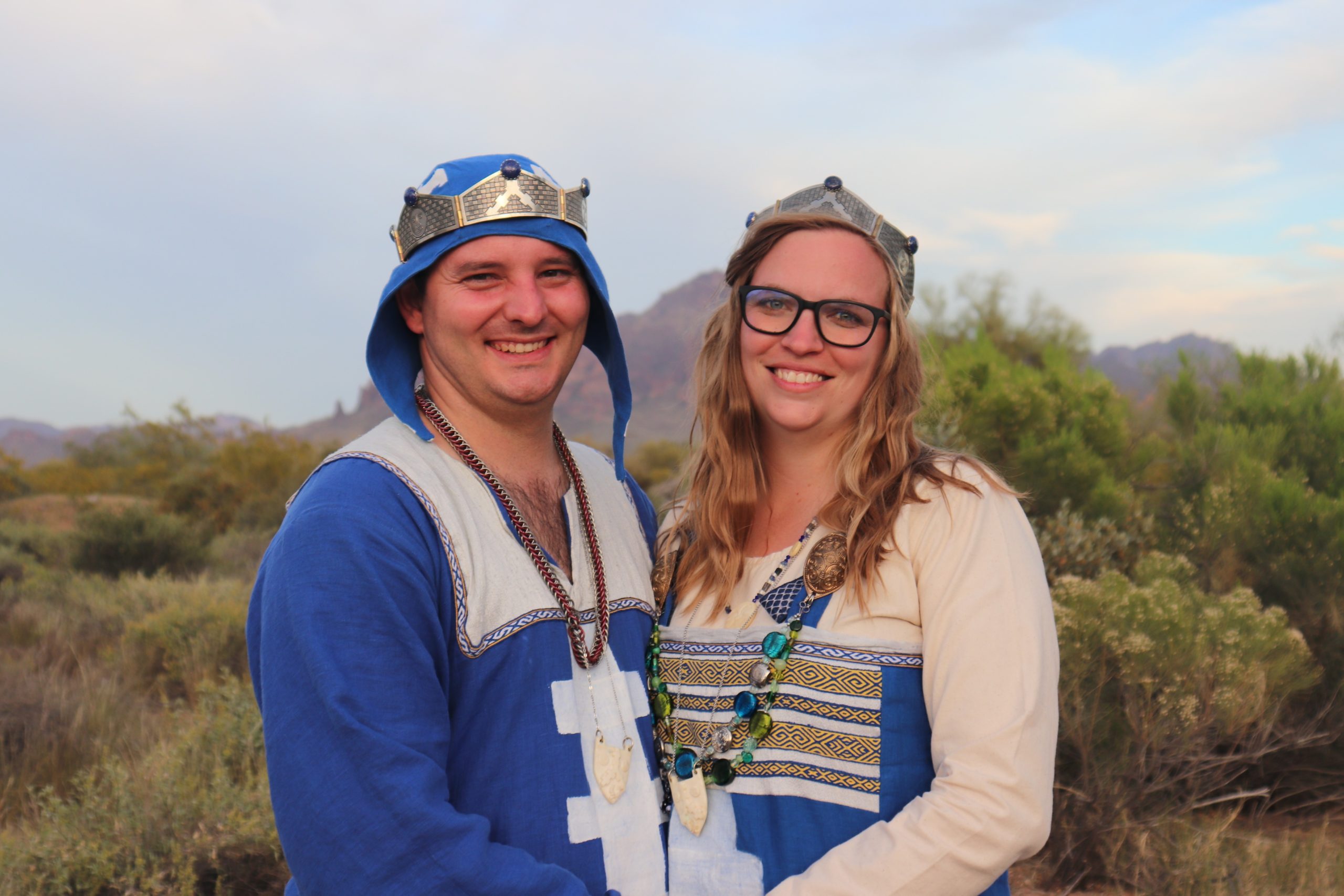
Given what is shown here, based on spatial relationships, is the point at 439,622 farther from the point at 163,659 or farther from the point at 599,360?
the point at 163,659

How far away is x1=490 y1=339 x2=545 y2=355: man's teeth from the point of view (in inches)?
94.3

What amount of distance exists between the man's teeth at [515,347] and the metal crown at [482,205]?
1.00ft

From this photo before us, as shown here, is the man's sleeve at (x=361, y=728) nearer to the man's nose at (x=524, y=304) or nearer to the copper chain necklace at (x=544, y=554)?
the copper chain necklace at (x=544, y=554)

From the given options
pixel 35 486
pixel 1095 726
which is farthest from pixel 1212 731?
pixel 35 486

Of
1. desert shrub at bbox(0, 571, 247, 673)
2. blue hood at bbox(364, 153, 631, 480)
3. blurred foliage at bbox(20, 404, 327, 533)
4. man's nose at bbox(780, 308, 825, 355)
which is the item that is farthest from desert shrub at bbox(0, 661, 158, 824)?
blurred foliage at bbox(20, 404, 327, 533)

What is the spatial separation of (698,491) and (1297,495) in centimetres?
520

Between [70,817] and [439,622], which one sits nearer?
[439,622]

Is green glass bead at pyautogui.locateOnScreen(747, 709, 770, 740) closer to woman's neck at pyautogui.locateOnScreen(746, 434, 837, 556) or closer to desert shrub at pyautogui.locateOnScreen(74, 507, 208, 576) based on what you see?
woman's neck at pyautogui.locateOnScreen(746, 434, 837, 556)

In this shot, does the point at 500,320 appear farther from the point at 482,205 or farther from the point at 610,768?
the point at 610,768

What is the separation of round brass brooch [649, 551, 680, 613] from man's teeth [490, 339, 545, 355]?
74 centimetres

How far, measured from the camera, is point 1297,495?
6137 mm

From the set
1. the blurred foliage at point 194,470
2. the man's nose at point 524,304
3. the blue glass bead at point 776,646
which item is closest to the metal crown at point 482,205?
the man's nose at point 524,304

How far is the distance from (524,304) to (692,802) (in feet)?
4.15

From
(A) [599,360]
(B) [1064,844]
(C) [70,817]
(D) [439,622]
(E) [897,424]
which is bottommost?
(B) [1064,844]
